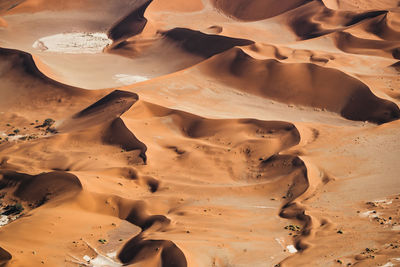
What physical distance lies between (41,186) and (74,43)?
758 inches

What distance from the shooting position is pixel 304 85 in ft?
80.1

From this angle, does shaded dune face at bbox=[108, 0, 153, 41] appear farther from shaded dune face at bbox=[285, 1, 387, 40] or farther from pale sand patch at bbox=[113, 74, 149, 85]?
shaded dune face at bbox=[285, 1, 387, 40]

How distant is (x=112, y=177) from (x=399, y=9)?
2419 cm

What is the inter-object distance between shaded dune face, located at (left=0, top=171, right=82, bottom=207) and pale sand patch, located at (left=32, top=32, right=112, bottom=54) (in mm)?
16502

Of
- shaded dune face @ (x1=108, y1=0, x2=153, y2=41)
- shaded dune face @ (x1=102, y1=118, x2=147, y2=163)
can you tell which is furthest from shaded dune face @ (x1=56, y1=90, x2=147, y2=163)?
shaded dune face @ (x1=108, y1=0, x2=153, y2=41)

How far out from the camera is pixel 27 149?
20578mm

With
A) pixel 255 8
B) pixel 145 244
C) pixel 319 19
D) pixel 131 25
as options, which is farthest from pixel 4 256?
pixel 255 8

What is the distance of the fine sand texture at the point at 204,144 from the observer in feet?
43.2

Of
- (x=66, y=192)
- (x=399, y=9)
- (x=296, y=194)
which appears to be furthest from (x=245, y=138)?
(x=399, y=9)

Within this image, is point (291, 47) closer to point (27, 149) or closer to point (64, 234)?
point (27, 149)

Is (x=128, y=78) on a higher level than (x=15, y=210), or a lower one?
lower

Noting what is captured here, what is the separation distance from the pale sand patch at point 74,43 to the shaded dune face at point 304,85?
32.4ft

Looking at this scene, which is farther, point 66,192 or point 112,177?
point 112,177

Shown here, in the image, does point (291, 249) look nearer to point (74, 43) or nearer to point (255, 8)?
point (74, 43)
